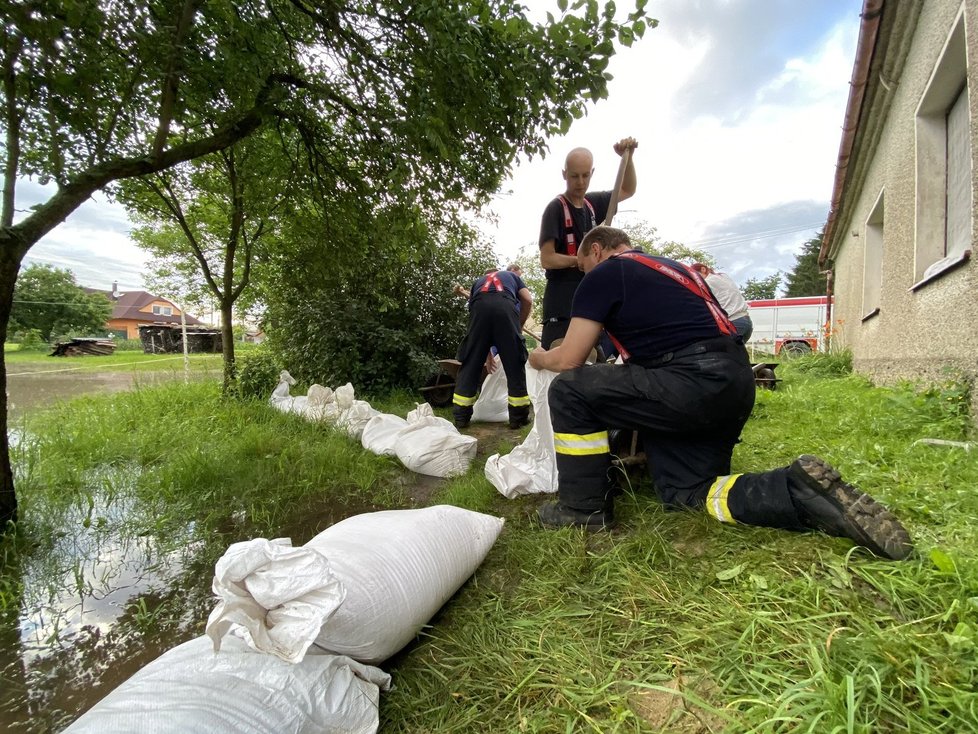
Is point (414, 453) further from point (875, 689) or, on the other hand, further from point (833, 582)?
point (875, 689)

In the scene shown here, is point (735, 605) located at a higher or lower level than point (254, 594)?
lower

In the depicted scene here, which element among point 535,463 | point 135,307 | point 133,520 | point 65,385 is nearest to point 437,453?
point 535,463

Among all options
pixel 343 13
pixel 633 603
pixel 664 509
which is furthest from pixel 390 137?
pixel 633 603

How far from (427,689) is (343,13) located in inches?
144

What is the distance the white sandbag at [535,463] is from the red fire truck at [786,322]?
58.2 ft

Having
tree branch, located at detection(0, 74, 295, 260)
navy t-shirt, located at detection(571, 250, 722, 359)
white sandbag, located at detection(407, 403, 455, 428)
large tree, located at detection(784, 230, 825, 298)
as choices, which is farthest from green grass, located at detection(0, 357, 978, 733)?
large tree, located at detection(784, 230, 825, 298)

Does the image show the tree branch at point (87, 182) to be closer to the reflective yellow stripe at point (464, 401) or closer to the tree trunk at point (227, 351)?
the reflective yellow stripe at point (464, 401)

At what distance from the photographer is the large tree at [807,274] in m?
42.8

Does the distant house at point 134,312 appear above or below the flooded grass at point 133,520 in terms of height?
above

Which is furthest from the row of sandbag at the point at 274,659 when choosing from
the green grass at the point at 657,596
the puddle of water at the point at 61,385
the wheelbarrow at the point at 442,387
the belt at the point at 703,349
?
the puddle of water at the point at 61,385

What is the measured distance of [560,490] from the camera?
2035 mm

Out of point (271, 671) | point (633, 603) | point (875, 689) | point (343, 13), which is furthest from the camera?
point (343, 13)

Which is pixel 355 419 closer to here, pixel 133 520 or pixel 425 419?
pixel 425 419

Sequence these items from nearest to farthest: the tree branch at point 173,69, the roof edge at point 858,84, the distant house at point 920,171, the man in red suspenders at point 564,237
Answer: the tree branch at point 173,69 < the distant house at point 920,171 < the man in red suspenders at point 564,237 < the roof edge at point 858,84
